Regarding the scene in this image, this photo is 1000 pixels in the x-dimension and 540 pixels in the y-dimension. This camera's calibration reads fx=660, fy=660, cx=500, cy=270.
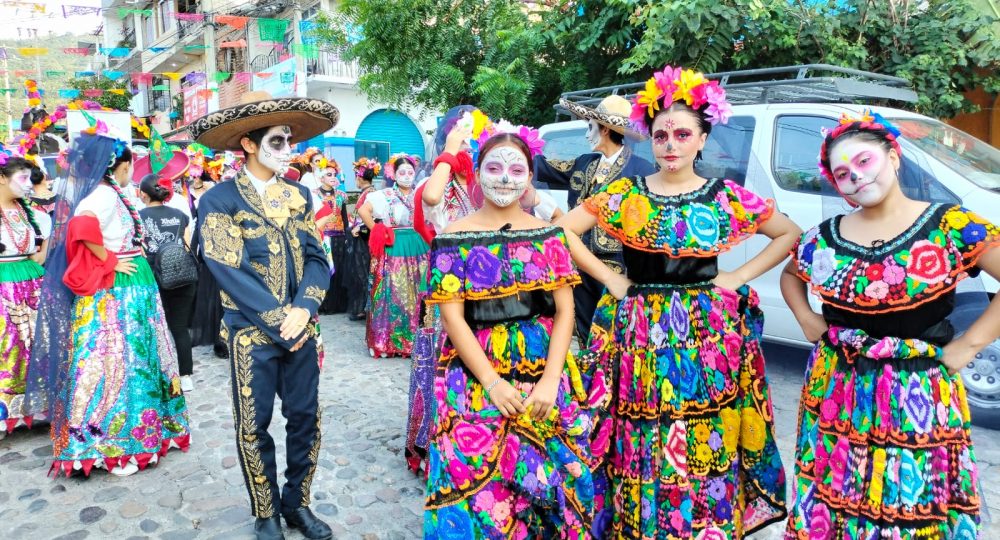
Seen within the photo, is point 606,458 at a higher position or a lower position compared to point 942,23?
lower

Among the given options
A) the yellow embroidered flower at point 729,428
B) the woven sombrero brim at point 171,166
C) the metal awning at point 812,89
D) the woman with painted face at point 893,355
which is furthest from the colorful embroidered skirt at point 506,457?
the woven sombrero brim at point 171,166

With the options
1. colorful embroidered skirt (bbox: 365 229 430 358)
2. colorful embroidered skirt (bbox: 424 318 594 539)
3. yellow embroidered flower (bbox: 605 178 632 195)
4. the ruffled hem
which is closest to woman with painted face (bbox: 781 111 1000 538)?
yellow embroidered flower (bbox: 605 178 632 195)

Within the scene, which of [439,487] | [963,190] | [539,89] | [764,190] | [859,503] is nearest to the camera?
[859,503]

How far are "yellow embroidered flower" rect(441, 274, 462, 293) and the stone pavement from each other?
1604 millimetres

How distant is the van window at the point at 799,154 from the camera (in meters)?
5.29

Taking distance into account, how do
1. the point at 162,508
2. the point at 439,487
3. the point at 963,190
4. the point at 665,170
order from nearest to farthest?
the point at 439,487 → the point at 665,170 → the point at 162,508 → the point at 963,190

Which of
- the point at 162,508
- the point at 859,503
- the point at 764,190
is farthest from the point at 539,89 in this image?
the point at 859,503

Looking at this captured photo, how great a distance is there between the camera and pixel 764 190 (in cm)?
559

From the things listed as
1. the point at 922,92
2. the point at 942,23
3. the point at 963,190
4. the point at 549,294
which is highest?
the point at 942,23

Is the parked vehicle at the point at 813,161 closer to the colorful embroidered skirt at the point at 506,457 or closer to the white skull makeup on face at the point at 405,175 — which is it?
the white skull makeup on face at the point at 405,175

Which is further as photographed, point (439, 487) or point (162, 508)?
point (162, 508)

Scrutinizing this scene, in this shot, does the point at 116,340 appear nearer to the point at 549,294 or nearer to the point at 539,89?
the point at 549,294

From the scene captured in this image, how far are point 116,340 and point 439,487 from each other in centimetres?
288

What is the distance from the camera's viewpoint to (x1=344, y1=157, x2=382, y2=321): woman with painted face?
8.26 m
